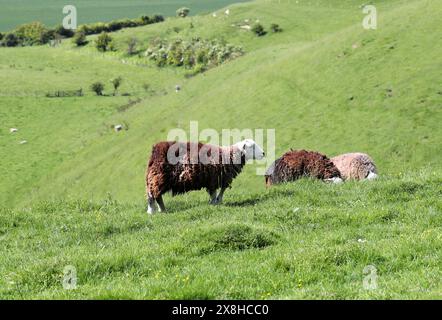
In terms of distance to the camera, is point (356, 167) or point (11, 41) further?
point (11, 41)

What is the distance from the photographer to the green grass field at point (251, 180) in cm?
1079

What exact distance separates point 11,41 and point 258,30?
251 feet

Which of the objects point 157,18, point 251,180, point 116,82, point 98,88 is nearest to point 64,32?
point 157,18

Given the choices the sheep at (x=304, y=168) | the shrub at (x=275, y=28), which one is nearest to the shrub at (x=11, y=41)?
the shrub at (x=275, y=28)

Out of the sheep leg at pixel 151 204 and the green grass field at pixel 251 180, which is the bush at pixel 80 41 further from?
the sheep leg at pixel 151 204

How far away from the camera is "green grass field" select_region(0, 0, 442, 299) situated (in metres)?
10.8

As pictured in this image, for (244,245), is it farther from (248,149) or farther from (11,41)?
(11,41)

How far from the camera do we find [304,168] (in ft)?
72.9

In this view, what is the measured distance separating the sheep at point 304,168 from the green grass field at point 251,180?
2490 millimetres

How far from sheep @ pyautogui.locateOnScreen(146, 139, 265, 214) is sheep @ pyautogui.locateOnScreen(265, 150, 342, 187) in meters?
4.63

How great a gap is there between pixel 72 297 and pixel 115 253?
2829 millimetres

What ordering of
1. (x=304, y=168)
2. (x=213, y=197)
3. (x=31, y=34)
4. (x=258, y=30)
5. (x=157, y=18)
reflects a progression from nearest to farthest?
(x=213, y=197), (x=304, y=168), (x=258, y=30), (x=31, y=34), (x=157, y=18)

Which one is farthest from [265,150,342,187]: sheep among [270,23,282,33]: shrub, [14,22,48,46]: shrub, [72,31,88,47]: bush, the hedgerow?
[14,22,48,46]: shrub
